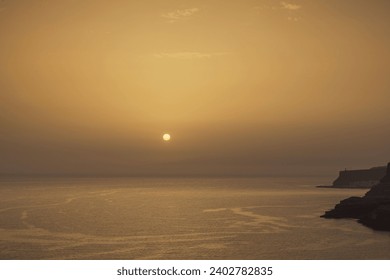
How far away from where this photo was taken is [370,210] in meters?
77.4

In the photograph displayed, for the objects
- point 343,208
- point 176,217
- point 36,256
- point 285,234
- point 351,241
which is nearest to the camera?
point 36,256

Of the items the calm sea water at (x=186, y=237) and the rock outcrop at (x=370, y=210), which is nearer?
the calm sea water at (x=186, y=237)

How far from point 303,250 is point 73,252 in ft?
78.7

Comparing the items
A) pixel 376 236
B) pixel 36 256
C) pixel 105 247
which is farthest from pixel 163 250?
pixel 376 236

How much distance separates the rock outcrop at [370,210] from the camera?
6594cm

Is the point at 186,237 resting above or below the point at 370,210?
below

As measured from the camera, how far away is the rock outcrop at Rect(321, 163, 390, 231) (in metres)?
65.9

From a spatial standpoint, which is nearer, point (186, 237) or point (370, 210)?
point (186, 237)

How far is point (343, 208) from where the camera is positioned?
82.8 metres

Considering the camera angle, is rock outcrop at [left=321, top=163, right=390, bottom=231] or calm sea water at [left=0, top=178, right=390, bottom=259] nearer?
calm sea water at [left=0, top=178, right=390, bottom=259]

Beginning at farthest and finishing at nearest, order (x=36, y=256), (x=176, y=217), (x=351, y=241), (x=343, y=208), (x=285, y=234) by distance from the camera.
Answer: (x=176, y=217)
(x=343, y=208)
(x=285, y=234)
(x=351, y=241)
(x=36, y=256)
